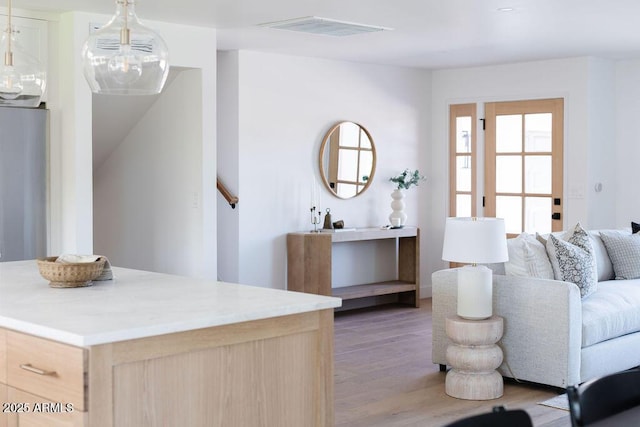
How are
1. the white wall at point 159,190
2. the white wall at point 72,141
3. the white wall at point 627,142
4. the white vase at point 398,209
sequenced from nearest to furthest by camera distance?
the white wall at point 72,141 < the white wall at point 159,190 < the white wall at point 627,142 < the white vase at point 398,209

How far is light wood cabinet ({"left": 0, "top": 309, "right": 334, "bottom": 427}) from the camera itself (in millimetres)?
2510

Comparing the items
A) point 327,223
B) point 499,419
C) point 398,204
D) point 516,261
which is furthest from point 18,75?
point 398,204

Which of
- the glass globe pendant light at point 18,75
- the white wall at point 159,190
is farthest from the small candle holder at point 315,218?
the glass globe pendant light at point 18,75

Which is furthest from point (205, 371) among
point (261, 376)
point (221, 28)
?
point (221, 28)

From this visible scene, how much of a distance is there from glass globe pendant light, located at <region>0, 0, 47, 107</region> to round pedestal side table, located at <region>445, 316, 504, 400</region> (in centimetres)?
269

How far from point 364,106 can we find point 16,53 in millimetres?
5039

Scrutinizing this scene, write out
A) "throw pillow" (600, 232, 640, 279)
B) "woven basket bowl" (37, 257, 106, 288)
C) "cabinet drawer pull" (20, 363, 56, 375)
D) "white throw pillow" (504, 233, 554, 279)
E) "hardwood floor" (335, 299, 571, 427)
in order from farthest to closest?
"throw pillow" (600, 232, 640, 279) < "white throw pillow" (504, 233, 554, 279) < "hardwood floor" (335, 299, 571, 427) < "woven basket bowl" (37, 257, 106, 288) < "cabinet drawer pull" (20, 363, 56, 375)

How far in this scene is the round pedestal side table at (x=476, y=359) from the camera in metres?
4.89

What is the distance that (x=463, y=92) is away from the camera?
8.69 metres

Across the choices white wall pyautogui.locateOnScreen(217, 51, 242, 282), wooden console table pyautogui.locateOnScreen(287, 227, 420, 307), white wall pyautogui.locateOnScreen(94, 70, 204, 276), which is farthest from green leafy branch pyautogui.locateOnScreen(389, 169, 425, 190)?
white wall pyautogui.locateOnScreen(94, 70, 204, 276)

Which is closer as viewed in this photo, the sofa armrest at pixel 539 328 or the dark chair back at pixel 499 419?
the dark chair back at pixel 499 419

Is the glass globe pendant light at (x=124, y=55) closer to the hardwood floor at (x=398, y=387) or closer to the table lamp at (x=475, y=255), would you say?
the hardwood floor at (x=398, y=387)

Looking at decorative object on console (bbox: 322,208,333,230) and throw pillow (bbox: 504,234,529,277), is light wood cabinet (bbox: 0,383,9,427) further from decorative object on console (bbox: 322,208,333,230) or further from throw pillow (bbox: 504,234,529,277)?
decorative object on console (bbox: 322,208,333,230)

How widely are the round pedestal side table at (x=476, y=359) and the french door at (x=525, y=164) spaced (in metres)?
3.38
